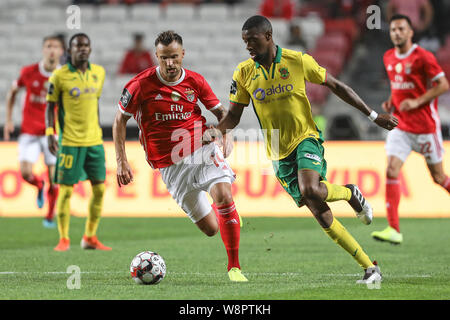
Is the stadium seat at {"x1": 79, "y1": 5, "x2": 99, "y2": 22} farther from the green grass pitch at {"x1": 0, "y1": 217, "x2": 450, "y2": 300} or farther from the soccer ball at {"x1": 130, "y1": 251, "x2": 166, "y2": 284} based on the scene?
the soccer ball at {"x1": 130, "y1": 251, "x2": 166, "y2": 284}

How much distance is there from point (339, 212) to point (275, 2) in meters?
7.08

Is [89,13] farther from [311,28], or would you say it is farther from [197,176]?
[197,176]

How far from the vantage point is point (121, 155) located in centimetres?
718

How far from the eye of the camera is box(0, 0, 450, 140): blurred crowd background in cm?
1809

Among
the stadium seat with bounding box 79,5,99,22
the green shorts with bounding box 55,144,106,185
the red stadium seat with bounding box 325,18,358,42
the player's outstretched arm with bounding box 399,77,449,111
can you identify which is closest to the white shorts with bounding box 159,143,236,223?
the green shorts with bounding box 55,144,106,185

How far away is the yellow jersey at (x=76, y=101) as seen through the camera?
9.89 m

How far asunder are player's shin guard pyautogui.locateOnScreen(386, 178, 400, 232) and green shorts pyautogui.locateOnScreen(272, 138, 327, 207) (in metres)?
3.49

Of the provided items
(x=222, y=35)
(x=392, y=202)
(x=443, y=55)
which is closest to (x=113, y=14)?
(x=222, y=35)

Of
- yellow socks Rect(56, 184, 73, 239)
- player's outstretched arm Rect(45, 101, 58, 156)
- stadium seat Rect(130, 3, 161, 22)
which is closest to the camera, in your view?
player's outstretched arm Rect(45, 101, 58, 156)

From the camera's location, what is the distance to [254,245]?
10.5 m

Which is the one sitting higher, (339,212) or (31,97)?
(31,97)

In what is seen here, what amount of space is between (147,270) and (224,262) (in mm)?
1886
